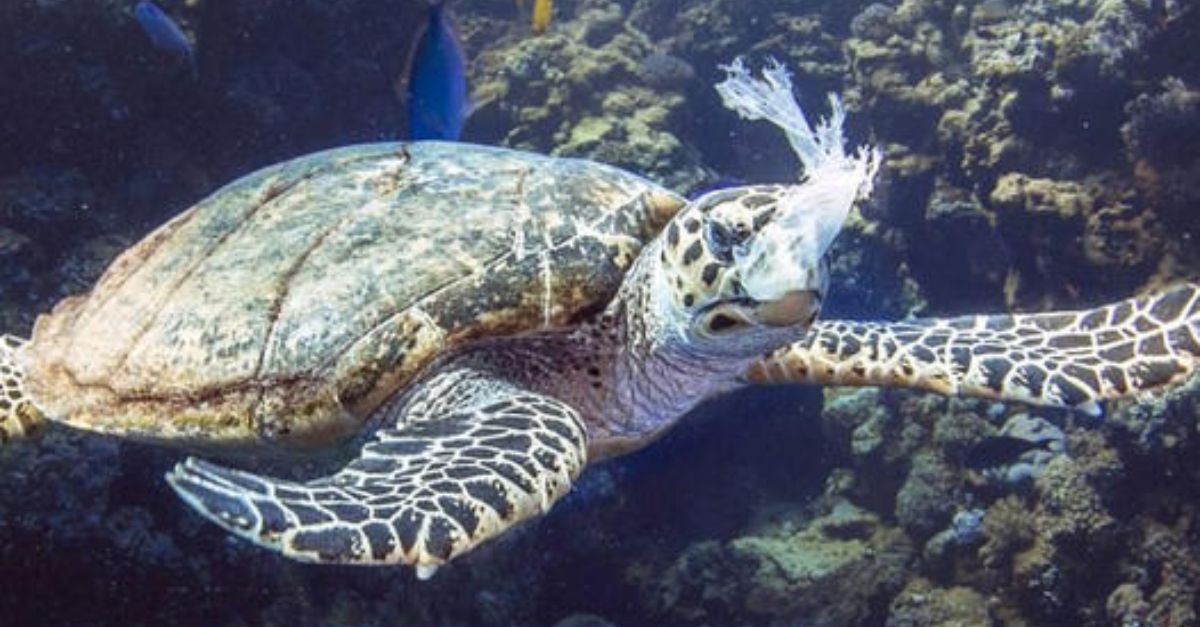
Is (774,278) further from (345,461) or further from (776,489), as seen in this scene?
(776,489)

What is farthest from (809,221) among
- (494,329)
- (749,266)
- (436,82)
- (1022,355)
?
(436,82)

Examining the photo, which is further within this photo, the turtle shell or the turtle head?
the turtle shell

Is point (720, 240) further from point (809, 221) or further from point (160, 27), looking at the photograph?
point (160, 27)

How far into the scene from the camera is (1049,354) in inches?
154

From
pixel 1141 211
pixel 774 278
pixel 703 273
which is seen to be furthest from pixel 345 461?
pixel 1141 211

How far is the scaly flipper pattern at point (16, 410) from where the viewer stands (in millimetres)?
4176

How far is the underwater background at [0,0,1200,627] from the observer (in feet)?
16.6

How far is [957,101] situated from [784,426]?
145 inches

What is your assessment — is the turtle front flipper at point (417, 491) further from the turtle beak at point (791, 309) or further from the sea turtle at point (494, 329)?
the turtle beak at point (791, 309)

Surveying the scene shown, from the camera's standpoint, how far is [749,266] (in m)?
2.82

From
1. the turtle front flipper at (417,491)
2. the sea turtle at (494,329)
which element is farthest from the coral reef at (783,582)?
the turtle front flipper at (417,491)

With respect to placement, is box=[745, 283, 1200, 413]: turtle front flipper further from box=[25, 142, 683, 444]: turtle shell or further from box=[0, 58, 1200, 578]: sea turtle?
box=[25, 142, 683, 444]: turtle shell

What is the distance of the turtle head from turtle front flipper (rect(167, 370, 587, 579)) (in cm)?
64

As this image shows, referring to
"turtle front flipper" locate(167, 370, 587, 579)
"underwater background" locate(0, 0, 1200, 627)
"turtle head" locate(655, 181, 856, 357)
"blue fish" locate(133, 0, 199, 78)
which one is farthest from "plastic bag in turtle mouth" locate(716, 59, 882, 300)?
"blue fish" locate(133, 0, 199, 78)
